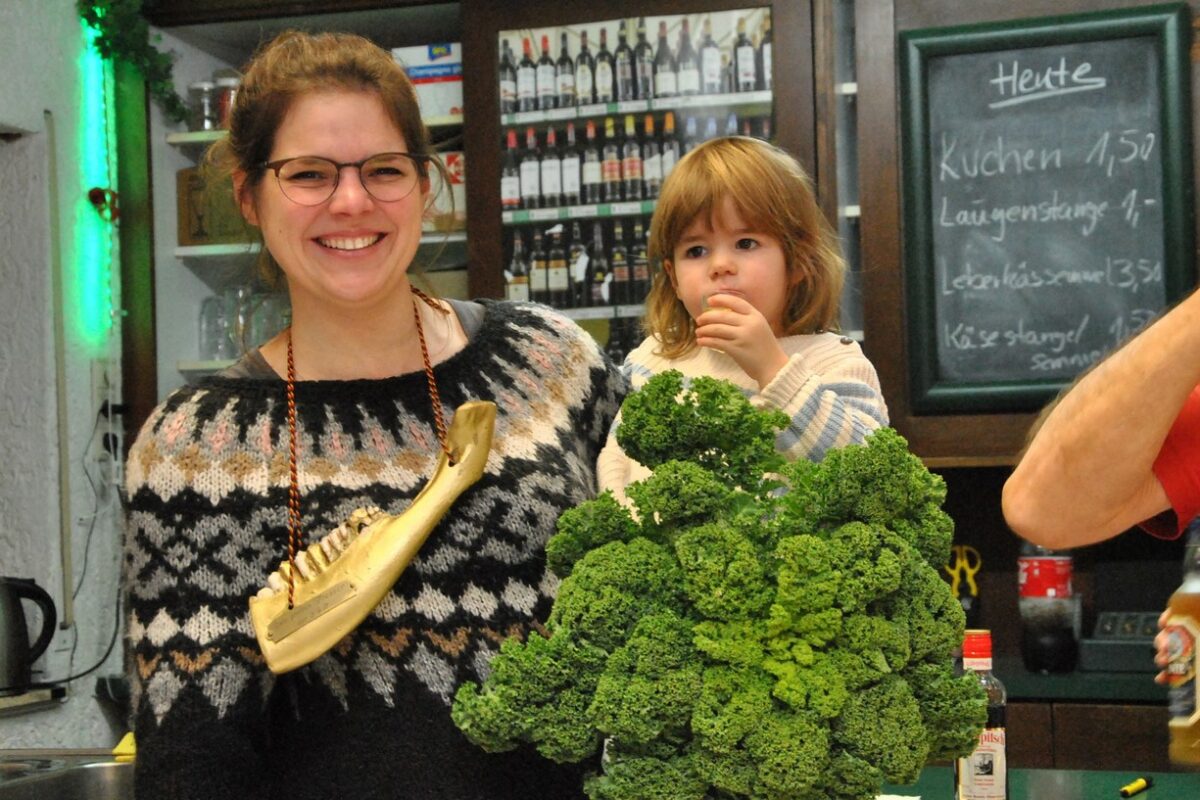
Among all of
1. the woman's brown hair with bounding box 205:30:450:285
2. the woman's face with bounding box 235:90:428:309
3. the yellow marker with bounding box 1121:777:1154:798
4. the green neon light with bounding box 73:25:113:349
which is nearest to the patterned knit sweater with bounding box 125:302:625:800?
the woman's face with bounding box 235:90:428:309

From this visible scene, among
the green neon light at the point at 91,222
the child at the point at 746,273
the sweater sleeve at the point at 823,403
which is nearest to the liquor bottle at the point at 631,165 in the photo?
the green neon light at the point at 91,222

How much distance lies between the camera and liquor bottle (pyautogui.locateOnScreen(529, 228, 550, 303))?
3273 millimetres

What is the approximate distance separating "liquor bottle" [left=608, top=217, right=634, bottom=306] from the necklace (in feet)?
6.30

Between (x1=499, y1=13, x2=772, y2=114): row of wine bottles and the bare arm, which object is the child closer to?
the bare arm

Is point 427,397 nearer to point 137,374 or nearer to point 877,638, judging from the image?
point 877,638

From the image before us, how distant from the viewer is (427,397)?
48.7 inches

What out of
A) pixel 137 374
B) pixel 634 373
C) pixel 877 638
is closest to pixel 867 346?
pixel 634 373

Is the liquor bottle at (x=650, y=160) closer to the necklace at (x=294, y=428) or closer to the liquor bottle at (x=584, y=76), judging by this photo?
the liquor bottle at (x=584, y=76)

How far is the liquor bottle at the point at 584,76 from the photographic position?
323cm

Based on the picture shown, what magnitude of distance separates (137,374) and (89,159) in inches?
21.0

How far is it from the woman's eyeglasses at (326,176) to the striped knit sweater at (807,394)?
29 cm

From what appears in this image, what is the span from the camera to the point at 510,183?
10.6 feet

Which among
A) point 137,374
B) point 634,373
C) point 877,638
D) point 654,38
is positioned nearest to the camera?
point 877,638

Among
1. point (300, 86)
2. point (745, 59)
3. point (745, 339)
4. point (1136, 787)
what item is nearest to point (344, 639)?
point (300, 86)
